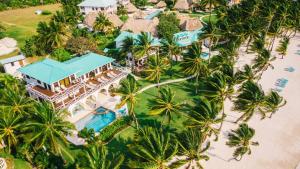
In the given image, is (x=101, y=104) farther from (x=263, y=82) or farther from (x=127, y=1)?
(x=127, y=1)

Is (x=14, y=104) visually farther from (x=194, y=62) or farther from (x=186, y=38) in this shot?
(x=186, y=38)

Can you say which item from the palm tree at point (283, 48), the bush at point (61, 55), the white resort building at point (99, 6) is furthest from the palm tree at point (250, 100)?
the white resort building at point (99, 6)

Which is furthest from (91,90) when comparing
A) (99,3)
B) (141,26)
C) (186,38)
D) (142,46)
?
(99,3)

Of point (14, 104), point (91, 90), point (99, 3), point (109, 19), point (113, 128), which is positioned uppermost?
point (99, 3)

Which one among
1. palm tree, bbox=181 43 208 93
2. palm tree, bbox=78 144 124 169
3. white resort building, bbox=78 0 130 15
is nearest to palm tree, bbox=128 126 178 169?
palm tree, bbox=78 144 124 169

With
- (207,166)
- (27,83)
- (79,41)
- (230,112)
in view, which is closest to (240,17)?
(230,112)

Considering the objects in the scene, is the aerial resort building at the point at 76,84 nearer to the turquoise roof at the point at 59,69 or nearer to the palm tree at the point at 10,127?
the turquoise roof at the point at 59,69
